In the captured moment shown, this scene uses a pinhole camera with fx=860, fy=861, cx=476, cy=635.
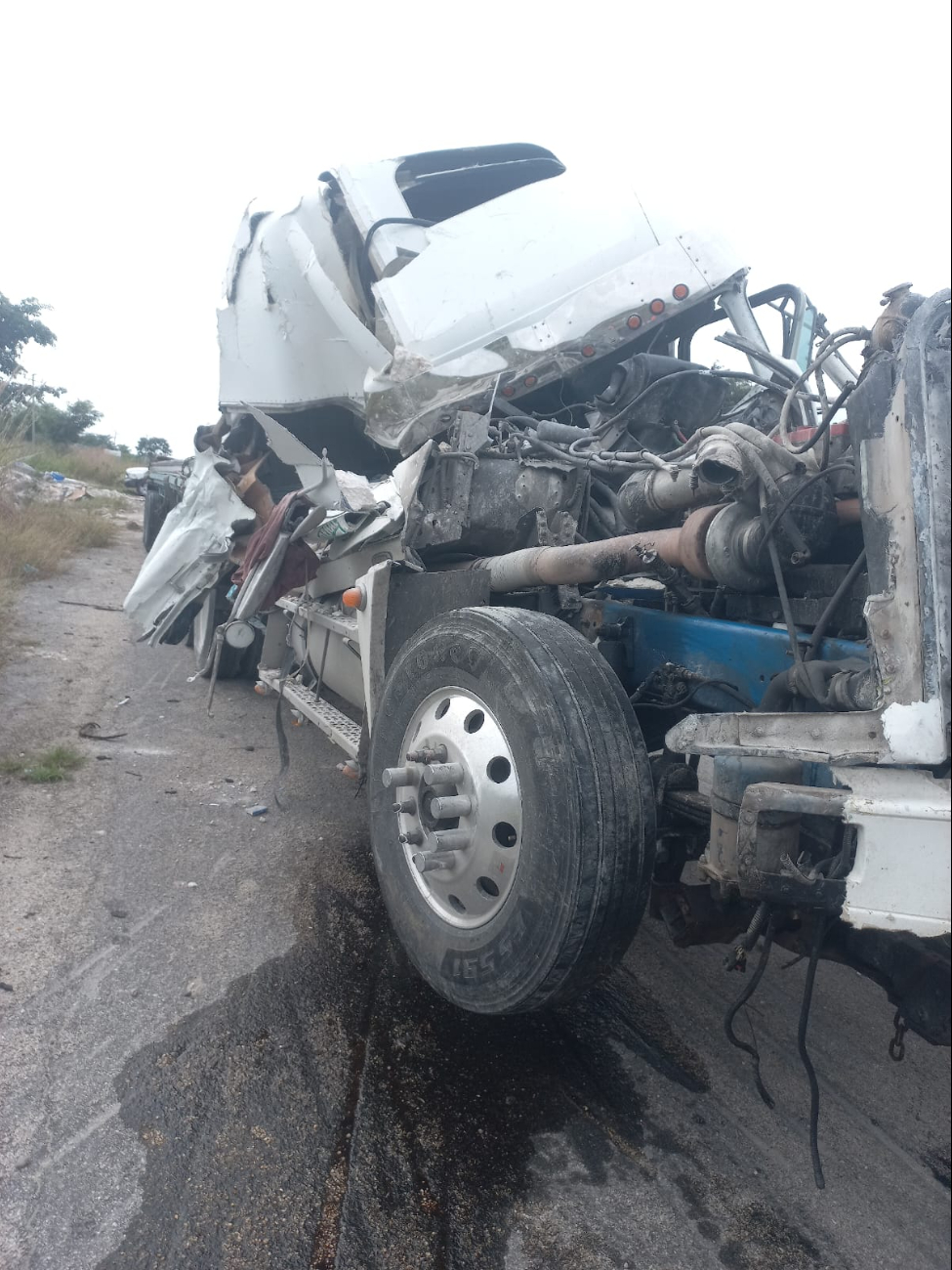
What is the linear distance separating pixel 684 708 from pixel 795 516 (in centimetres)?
68

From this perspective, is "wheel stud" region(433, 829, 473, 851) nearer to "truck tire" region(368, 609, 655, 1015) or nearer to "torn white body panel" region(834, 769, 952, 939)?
"truck tire" region(368, 609, 655, 1015)

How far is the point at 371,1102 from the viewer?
214 cm

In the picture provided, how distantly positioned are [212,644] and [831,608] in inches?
186

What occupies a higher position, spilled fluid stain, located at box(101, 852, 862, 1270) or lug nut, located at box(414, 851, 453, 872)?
lug nut, located at box(414, 851, 453, 872)

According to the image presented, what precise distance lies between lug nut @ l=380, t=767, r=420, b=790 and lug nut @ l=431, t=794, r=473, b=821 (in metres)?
0.16

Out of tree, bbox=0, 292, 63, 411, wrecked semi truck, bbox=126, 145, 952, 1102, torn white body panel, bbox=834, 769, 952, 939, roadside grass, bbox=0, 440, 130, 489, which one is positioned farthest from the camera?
roadside grass, bbox=0, 440, 130, 489

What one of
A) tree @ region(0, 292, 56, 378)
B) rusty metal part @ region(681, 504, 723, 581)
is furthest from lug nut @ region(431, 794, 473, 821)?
tree @ region(0, 292, 56, 378)

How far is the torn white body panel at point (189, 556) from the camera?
213 inches

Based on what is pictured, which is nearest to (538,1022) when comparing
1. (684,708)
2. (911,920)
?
(684,708)

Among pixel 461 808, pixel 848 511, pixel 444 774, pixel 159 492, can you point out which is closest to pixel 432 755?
pixel 444 774

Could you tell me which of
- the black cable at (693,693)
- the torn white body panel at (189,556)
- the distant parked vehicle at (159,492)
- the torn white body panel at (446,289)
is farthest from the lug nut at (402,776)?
the distant parked vehicle at (159,492)

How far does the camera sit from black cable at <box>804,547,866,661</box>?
1.90 metres

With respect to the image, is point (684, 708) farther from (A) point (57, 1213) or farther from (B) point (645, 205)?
(B) point (645, 205)

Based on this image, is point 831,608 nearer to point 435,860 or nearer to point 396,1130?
point 435,860
